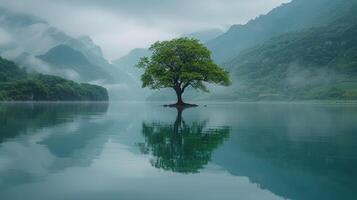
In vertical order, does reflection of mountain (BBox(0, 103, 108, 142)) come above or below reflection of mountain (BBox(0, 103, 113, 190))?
above

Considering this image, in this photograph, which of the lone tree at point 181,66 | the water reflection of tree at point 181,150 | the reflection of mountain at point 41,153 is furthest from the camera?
the lone tree at point 181,66

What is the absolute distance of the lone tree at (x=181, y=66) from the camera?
8475cm

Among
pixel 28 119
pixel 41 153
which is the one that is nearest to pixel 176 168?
pixel 41 153

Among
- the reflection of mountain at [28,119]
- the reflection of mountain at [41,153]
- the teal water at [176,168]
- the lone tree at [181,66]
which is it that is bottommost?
the teal water at [176,168]

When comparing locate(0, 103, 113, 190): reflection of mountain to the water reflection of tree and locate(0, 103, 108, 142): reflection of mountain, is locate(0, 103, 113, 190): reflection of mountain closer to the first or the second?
locate(0, 103, 108, 142): reflection of mountain

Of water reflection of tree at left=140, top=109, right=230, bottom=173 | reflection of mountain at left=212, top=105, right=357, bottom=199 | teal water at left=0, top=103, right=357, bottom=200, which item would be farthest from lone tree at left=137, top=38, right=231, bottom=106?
teal water at left=0, top=103, right=357, bottom=200

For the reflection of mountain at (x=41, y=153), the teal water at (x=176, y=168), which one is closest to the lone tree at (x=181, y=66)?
the reflection of mountain at (x=41, y=153)

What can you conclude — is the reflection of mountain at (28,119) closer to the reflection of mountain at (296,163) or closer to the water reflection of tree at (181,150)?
the water reflection of tree at (181,150)

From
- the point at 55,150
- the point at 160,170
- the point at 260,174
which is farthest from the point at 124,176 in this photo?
the point at 55,150

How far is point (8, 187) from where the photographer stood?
11.0 metres

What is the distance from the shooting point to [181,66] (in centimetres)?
8562

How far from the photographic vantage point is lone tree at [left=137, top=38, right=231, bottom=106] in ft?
278

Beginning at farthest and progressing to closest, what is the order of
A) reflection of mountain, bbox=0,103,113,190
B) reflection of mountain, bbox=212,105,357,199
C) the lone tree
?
1. the lone tree
2. reflection of mountain, bbox=0,103,113,190
3. reflection of mountain, bbox=212,105,357,199

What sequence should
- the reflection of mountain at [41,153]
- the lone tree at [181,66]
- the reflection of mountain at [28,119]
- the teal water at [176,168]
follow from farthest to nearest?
1. the lone tree at [181,66]
2. the reflection of mountain at [28,119]
3. the reflection of mountain at [41,153]
4. the teal water at [176,168]
